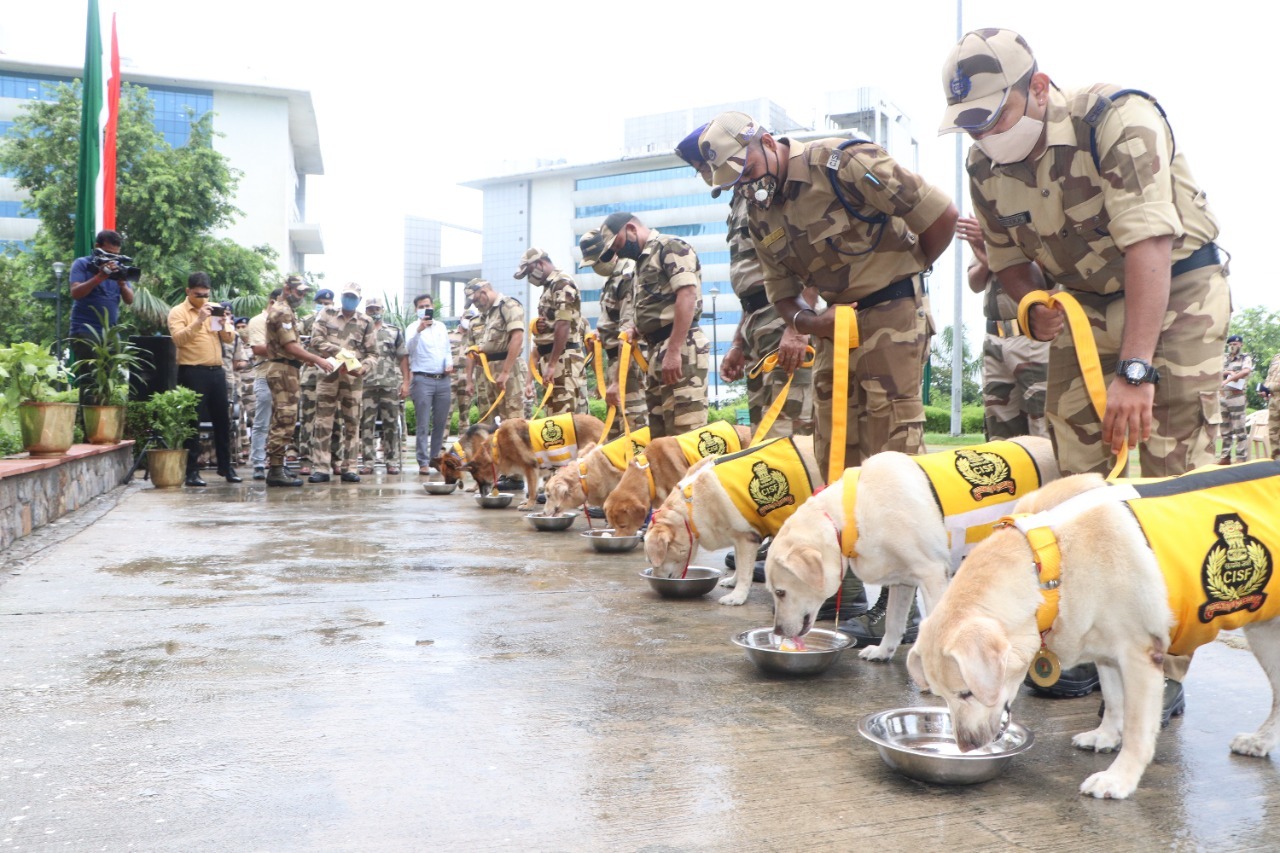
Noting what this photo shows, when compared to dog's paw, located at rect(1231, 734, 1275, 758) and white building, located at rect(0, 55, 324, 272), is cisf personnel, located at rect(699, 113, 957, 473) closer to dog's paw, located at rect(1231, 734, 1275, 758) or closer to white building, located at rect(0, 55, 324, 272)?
dog's paw, located at rect(1231, 734, 1275, 758)

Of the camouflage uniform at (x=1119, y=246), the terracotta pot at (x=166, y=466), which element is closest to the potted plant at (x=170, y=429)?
the terracotta pot at (x=166, y=466)

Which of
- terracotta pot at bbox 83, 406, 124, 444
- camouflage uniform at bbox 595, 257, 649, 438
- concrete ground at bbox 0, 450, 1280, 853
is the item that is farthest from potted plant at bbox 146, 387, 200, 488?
concrete ground at bbox 0, 450, 1280, 853

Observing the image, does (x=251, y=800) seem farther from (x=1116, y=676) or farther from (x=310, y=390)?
(x=310, y=390)

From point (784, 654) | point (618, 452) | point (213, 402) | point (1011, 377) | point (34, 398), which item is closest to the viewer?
point (784, 654)

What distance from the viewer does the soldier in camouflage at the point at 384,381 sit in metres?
13.4

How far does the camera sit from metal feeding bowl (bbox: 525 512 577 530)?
7.75m

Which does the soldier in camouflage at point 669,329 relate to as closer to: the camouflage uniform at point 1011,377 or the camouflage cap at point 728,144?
the camouflage cap at point 728,144

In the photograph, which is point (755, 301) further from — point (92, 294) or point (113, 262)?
point (92, 294)

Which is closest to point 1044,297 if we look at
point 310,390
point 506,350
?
point 506,350

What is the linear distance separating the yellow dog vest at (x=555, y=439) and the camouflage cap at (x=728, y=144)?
4.93m

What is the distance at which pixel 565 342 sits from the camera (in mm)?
10016

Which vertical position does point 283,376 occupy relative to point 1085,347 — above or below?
above

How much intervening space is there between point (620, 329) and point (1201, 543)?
667 cm

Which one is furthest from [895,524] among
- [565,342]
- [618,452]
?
[565,342]
